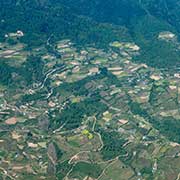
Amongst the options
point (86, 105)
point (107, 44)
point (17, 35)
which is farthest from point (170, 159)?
point (17, 35)

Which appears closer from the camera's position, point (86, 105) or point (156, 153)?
point (156, 153)

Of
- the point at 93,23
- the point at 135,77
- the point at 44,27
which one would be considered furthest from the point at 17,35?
the point at 135,77

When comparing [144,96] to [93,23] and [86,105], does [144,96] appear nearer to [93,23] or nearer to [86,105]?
[86,105]

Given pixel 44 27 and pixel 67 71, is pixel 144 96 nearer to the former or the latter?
pixel 67 71

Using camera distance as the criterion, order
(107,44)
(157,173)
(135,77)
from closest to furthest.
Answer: (157,173), (135,77), (107,44)

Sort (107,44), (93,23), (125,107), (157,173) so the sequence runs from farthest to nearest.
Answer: (93,23)
(107,44)
(125,107)
(157,173)

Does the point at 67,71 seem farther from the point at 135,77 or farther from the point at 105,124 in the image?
the point at 105,124

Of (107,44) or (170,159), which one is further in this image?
(107,44)

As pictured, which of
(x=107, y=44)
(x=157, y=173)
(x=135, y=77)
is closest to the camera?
Result: (x=157, y=173)

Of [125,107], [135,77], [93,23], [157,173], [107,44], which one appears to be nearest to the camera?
[157,173]
